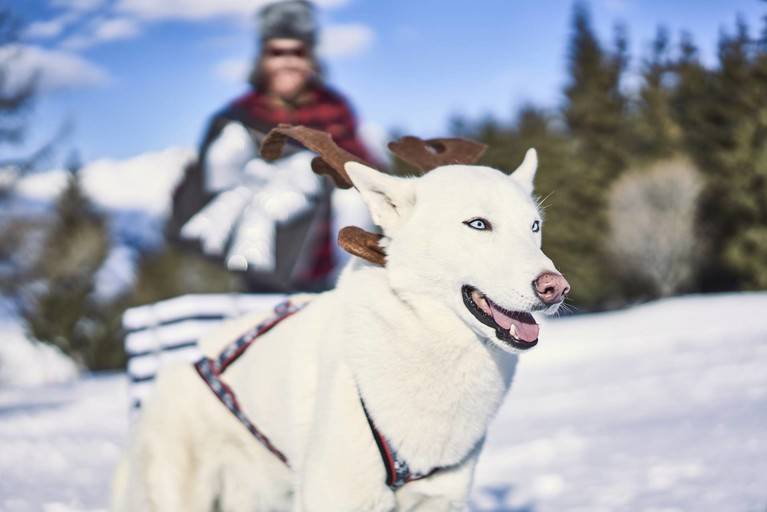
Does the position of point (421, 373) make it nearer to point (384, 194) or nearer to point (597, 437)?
point (384, 194)

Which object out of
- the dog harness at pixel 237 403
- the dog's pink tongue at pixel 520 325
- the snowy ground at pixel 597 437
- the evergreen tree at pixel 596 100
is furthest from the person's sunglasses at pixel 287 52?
the evergreen tree at pixel 596 100

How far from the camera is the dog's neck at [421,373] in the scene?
89.7 inches

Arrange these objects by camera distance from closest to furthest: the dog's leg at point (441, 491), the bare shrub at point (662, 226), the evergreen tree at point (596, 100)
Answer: the dog's leg at point (441, 491), the bare shrub at point (662, 226), the evergreen tree at point (596, 100)

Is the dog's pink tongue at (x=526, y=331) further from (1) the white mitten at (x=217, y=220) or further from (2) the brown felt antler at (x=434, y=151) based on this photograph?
(1) the white mitten at (x=217, y=220)

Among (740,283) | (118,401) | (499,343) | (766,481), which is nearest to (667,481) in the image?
(766,481)

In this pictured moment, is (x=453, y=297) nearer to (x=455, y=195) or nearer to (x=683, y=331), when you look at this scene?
(x=455, y=195)

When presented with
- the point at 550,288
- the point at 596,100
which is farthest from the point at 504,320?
the point at 596,100

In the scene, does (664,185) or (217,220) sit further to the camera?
(664,185)

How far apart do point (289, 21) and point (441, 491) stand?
3389 millimetres

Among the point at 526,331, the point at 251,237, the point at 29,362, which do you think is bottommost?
the point at 29,362

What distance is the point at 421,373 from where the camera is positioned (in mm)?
2289

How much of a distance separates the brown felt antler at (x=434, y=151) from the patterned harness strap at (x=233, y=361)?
0.73 m

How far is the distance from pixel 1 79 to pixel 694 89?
28156mm

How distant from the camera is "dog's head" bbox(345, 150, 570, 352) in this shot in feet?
6.93
